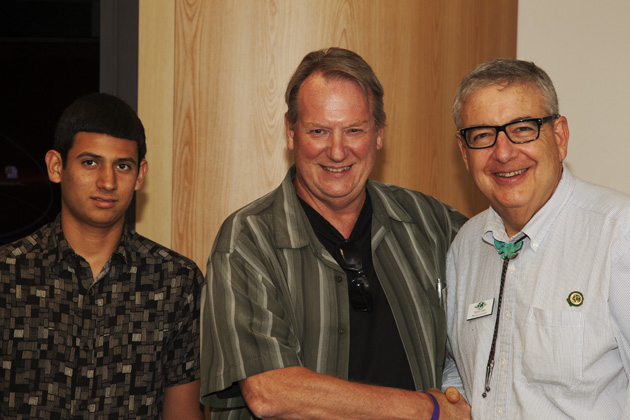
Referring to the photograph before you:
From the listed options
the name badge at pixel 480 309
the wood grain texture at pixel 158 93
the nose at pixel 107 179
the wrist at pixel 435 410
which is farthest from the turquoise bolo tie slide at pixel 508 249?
the wood grain texture at pixel 158 93

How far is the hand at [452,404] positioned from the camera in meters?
2.04

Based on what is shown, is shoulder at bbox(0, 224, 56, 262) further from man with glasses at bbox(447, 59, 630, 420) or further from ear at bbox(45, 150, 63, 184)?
man with glasses at bbox(447, 59, 630, 420)

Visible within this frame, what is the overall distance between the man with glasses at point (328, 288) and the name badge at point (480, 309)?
15 cm

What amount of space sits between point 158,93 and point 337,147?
107 cm

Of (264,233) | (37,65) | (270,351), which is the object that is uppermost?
(37,65)

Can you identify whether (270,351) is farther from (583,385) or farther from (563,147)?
(563,147)

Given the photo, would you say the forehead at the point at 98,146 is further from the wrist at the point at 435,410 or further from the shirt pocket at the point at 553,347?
the shirt pocket at the point at 553,347

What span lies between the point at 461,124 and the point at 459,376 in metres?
0.87

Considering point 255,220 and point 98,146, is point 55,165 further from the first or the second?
point 255,220

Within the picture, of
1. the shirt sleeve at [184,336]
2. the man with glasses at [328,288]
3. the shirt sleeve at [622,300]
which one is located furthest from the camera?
the shirt sleeve at [184,336]

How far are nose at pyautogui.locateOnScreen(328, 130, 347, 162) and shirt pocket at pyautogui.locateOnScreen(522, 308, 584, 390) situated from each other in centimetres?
74

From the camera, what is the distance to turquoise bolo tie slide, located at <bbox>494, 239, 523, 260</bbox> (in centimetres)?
204

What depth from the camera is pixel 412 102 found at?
310cm

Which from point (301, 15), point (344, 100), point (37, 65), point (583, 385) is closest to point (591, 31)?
point (301, 15)
